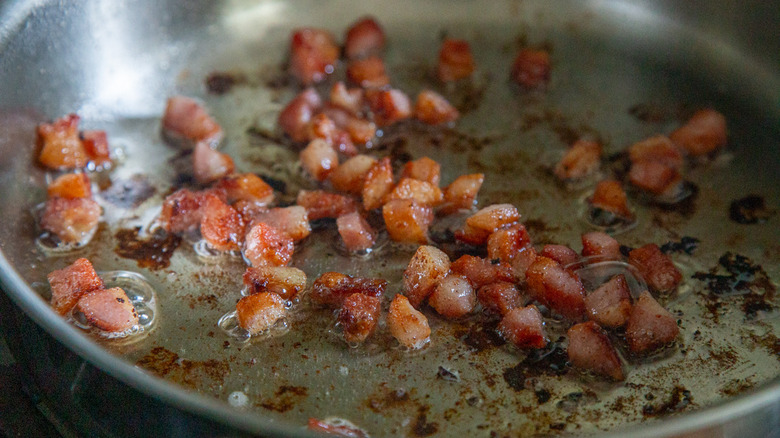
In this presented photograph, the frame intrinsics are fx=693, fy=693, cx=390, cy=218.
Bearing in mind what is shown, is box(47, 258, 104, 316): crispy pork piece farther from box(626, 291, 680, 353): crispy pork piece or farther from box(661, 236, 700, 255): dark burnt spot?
box(661, 236, 700, 255): dark burnt spot

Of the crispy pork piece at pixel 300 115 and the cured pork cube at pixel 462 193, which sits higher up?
the crispy pork piece at pixel 300 115

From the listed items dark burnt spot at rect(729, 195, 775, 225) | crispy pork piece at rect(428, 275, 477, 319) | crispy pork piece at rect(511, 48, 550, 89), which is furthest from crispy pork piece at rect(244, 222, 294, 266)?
dark burnt spot at rect(729, 195, 775, 225)

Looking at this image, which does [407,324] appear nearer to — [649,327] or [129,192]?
[649,327]

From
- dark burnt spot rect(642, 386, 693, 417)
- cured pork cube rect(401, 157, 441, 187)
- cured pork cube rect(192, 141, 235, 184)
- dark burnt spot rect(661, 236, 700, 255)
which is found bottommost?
dark burnt spot rect(642, 386, 693, 417)

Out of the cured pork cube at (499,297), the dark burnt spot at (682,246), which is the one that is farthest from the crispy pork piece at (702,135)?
the cured pork cube at (499,297)

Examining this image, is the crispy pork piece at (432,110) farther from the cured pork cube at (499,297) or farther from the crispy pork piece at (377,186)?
the cured pork cube at (499,297)

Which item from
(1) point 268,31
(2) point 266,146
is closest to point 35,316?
(2) point 266,146

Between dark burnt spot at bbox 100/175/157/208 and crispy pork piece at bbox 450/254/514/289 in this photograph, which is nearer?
crispy pork piece at bbox 450/254/514/289
